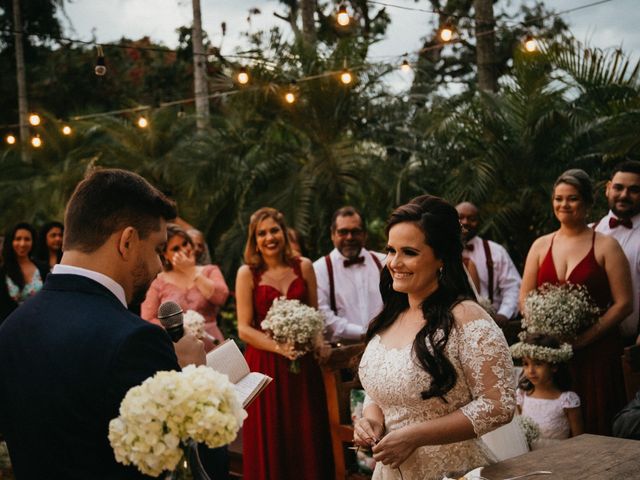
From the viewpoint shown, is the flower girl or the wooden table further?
the flower girl

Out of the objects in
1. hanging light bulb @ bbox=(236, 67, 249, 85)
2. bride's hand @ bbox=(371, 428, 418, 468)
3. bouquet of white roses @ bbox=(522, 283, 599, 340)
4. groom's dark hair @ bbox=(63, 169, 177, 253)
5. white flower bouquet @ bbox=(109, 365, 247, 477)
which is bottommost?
bride's hand @ bbox=(371, 428, 418, 468)

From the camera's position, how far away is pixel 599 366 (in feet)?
15.9

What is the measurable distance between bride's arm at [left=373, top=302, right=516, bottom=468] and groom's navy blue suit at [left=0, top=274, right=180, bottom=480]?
1.14 m

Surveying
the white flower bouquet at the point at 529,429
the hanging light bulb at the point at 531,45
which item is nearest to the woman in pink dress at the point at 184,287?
the white flower bouquet at the point at 529,429

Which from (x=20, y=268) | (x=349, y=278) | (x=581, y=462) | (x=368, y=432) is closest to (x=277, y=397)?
(x=349, y=278)

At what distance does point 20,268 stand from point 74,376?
6655 millimetres

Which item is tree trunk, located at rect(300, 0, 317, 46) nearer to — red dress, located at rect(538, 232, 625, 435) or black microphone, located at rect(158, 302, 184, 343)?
red dress, located at rect(538, 232, 625, 435)

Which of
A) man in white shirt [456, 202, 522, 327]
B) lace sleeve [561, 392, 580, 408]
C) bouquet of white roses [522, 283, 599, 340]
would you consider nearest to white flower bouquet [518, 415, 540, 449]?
lace sleeve [561, 392, 580, 408]

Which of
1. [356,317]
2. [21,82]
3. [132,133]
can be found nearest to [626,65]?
[356,317]

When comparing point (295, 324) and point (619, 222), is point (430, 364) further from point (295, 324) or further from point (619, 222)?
point (619, 222)

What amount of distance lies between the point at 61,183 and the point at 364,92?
709cm

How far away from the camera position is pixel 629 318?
16.8 feet

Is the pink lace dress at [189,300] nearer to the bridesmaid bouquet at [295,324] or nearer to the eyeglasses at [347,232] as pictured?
the bridesmaid bouquet at [295,324]

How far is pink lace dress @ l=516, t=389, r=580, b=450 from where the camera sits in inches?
189
